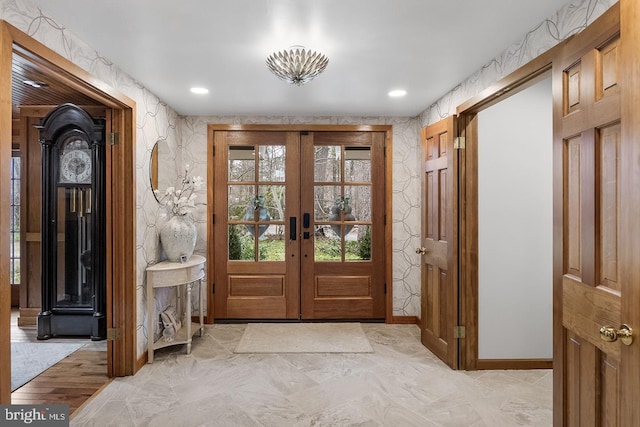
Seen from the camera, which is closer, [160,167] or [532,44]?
[532,44]

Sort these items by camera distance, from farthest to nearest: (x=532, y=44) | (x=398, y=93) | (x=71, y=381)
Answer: (x=398, y=93) → (x=71, y=381) → (x=532, y=44)

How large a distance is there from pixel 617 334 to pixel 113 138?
3265mm

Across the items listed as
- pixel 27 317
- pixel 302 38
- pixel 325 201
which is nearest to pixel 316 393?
pixel 325 201

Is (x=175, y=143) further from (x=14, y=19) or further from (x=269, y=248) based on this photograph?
(x=14, y=19)

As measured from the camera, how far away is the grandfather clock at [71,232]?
3600 millimetres

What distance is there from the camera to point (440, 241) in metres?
3.18

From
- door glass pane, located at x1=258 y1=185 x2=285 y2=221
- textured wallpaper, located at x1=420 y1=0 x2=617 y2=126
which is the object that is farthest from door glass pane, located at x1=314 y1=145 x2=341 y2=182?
textured wallpaper, located at x1=420 y1=0 x2=617 y2=126

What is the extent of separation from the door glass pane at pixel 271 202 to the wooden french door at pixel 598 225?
2846 mm

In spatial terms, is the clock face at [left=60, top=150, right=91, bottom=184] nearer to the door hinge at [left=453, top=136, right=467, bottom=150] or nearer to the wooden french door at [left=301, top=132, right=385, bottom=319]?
the wooden french door at [left=301, top=132, right=385, bottom=319]

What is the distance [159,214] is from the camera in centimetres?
338

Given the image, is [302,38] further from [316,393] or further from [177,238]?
[316,393]

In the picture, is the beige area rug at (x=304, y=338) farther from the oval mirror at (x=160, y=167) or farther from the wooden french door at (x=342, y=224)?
the oval mirror at (x=160, y=167)

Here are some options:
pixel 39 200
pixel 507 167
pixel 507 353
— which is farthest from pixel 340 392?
pixel 39 200

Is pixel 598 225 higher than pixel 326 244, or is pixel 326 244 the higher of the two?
pixel 598 225
